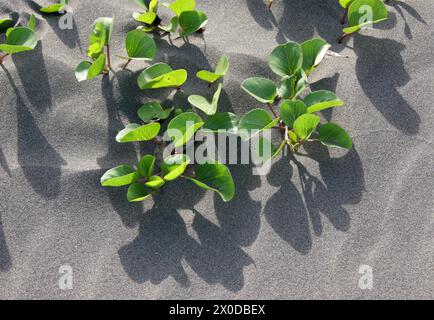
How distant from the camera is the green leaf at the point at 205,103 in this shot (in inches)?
58.5

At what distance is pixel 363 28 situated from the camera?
5.86 feet

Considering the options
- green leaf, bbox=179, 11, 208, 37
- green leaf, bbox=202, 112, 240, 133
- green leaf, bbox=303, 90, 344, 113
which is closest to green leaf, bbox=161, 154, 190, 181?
green leaf, bbox=202, 112, 240, 133

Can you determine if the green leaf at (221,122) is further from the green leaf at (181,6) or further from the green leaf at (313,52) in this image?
the green leaf at (181,6)

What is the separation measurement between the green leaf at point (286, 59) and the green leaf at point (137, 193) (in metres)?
0.56

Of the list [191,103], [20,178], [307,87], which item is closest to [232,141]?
[191,103]

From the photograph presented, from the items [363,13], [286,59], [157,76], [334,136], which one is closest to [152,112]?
[157,76]

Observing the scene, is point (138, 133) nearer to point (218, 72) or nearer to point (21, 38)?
point (218, 72)

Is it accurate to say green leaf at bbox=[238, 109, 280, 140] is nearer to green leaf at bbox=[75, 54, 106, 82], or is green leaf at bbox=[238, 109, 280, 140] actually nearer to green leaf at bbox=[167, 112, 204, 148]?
green leaf at bbox=[167, 112, 204, 148]

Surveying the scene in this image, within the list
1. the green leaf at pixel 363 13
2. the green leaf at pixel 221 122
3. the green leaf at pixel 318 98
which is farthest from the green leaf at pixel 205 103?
the green leaf at pixel 363 13

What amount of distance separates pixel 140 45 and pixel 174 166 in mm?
425

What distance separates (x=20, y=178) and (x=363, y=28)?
1246mm

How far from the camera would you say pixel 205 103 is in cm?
154
